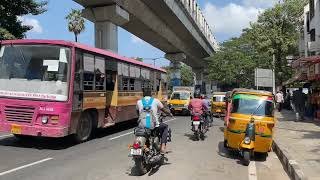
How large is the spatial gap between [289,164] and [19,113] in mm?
7379

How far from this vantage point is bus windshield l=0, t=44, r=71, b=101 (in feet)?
42.4

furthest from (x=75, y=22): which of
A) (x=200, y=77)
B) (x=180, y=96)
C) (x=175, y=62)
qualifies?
(x=180, y=96)

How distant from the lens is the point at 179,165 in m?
10.5

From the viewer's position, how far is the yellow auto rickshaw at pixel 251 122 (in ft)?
37.9

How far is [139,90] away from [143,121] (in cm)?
1182

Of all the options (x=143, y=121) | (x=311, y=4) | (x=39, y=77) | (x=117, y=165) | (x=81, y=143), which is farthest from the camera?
(x=311, y=4)

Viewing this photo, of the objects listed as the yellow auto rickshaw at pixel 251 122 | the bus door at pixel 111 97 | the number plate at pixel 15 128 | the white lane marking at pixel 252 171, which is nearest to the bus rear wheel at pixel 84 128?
the bus door at pixel 111 97

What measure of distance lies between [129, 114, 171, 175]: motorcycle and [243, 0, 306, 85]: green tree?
3197 centimetres

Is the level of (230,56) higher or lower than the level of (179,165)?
higher

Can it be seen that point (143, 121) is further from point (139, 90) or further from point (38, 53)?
point (139, 90)

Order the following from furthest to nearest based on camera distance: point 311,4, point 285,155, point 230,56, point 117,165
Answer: point 230,56, point 311,4, point 285,155, point 117,165

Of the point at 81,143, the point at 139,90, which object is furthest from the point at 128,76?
the point at 81,143

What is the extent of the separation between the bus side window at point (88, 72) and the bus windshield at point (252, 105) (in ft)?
15.2

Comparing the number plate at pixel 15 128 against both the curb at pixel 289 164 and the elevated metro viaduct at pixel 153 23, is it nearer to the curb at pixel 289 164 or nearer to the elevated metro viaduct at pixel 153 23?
the curb at pixel 289 164
